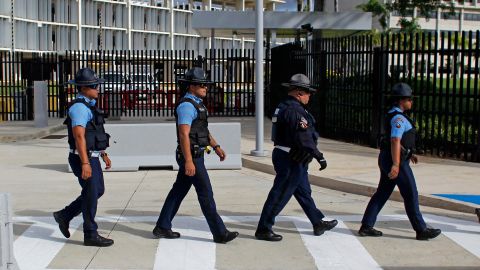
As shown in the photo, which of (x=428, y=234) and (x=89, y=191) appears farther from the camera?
(x=428, y=234)

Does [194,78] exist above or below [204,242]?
above

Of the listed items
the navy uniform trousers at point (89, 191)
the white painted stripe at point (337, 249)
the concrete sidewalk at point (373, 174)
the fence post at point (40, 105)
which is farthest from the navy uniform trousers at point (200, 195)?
the fence post at point (40, 105)

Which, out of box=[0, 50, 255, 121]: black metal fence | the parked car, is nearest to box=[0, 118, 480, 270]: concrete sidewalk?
box=[0, 50, 255, 121]: black metal fence

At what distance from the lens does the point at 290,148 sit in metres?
6.96

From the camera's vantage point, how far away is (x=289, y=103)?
22.9 ft

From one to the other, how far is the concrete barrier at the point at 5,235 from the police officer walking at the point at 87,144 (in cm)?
138

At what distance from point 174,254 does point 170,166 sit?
19.5 feet

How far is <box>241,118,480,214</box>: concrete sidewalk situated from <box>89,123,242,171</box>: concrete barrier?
1.99ft

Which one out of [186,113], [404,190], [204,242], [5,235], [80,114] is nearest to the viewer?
[5,235]

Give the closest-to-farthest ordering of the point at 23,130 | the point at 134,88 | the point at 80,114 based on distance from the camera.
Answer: the point at 80,114 → the point at 23,130 → the point at 134,88

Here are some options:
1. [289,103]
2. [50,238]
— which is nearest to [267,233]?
[289,103]

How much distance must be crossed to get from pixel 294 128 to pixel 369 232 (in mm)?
1515

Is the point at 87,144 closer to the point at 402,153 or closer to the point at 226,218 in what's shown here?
the point at 226,218

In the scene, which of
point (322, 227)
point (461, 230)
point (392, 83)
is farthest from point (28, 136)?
point (461, 230)
